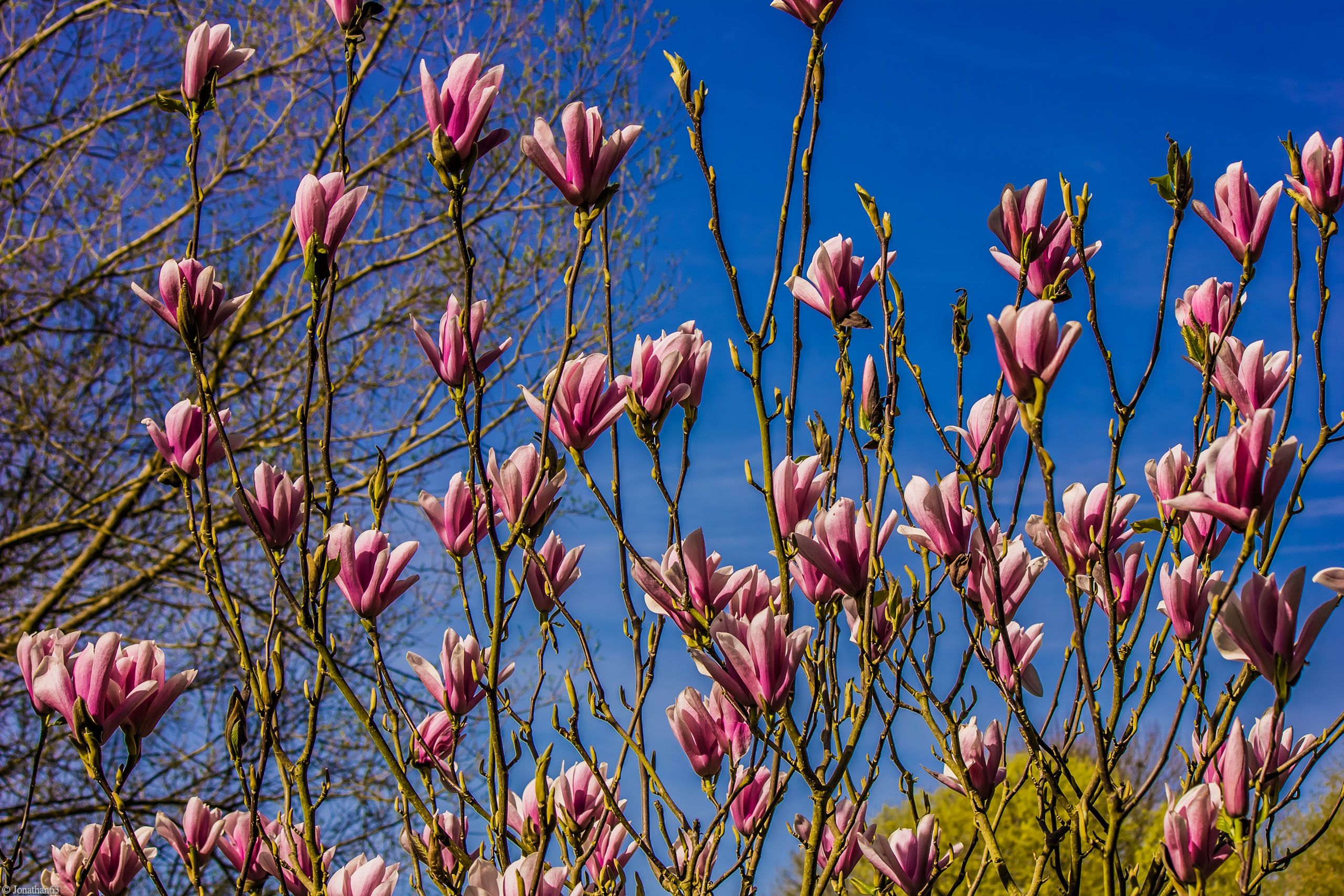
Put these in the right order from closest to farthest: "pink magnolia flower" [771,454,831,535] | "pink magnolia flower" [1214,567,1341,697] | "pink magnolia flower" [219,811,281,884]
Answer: "pink magnolia flower" [1214,567,1341,697]
"pink magnolia flower" [771,454,831,535]
"pink magnolia flower" [219,811,281,884]

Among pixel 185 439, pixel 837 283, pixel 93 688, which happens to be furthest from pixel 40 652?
pixel 837 283

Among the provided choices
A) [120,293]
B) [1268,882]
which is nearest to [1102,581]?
[120,293]

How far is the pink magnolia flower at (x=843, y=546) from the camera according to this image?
110 cm

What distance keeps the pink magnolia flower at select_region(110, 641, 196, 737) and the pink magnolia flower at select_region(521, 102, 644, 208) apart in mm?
711

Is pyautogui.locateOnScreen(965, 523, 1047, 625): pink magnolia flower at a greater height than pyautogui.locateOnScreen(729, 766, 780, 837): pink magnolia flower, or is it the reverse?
pyautogui.locateOnScreen(965, 523, 1047, 625): pink magnolia flower

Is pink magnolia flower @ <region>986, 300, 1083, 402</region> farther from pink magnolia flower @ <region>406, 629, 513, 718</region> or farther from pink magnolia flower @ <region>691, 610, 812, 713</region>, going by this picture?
pink magnolia flower @ <region>406, 629, 513, 718</region>

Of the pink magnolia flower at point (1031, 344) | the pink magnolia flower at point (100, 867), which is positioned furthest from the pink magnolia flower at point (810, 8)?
Answer: the pink magnolia flower at point (100, 867)

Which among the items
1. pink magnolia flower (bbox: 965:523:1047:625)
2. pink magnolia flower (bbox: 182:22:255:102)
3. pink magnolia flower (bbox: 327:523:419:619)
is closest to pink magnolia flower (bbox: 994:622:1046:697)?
pink magnolia flower (bbox: 965:523:1047:625)

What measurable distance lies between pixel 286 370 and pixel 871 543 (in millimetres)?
5272

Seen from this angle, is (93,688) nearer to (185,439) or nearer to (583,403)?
(185,439)

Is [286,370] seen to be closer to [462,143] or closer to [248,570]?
[248,570]

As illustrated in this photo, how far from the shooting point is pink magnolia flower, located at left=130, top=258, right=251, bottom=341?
4.35ft

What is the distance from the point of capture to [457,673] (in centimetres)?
132

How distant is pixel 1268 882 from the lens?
974 cm
